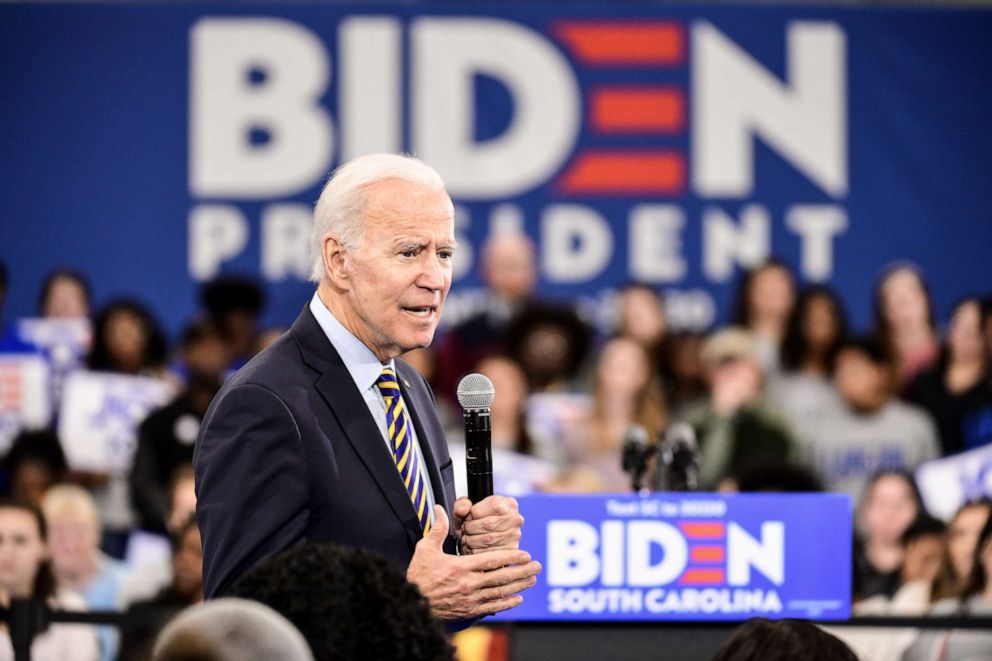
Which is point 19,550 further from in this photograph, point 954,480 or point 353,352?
point 954,480

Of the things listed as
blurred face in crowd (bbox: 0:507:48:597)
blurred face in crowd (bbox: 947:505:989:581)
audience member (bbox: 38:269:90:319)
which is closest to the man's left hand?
blurred face in crowd (bbox: 947:505:989:581)

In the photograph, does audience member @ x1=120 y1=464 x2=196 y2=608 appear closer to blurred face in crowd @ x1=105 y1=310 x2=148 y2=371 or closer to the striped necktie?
blurred face in crowd @ x1=105 y1=310 x2=148 y2=371

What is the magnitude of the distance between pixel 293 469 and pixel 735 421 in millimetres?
4026

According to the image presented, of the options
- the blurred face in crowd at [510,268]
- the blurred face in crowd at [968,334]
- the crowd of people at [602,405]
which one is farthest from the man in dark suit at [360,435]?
the blurred face in crowd at [510,268]

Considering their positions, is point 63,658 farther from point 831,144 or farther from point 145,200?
point 831,144

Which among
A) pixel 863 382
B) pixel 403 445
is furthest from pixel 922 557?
pixel 403 445

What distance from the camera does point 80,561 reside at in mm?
5258

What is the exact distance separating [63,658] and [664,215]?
189 inches

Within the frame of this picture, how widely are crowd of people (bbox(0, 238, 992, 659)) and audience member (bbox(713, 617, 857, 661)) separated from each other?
9.32 ft

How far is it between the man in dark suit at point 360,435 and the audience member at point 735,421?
3.46 m

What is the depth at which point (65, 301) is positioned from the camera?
23.4ft

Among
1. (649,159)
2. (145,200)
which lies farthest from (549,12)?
(145,200)

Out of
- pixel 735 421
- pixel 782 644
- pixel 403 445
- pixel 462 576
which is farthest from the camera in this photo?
pixel 735 421

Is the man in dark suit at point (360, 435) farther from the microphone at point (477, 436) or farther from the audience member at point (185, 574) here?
the audience member at point (185, 574)
